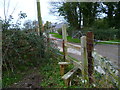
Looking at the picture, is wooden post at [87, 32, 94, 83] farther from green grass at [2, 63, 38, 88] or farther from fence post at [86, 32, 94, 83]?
green grass at [2, 63, 38, 88]

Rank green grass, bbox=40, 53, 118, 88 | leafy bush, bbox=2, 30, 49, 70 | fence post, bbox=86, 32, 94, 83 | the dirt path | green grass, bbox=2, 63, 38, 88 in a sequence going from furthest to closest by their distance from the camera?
leafy bush, bbox=2, 30, 49, 70 < green grass, bbox=2, 63, 38, 88 < the dirt path < fence post, bbox=86, 32, 94, 83 < green grass, bbox=40, 53, 118, 88

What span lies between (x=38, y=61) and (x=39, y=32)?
45.0 inches

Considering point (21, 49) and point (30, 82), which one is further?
point (21, 49)

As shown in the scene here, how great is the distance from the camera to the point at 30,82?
9.32ft

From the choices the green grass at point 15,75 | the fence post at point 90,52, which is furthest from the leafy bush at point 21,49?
the fence post at point 90,52

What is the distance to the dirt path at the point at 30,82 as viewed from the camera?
8.75 ft

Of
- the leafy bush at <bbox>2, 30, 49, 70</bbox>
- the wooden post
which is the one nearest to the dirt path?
the leafy bush at <bbox>2, 30, 49, 70</bbox>

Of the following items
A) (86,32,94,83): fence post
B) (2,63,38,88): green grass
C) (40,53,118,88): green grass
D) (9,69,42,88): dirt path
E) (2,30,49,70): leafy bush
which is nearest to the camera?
(40,53,118,88): green grass

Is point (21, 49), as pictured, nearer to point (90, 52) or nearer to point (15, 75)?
point (15, 75)

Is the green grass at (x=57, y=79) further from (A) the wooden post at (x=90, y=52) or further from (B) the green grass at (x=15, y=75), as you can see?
(B) the green grass at (x=15, y=75)

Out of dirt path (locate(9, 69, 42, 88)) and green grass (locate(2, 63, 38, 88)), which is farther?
green grass (locate(2, 63, 38, 88))

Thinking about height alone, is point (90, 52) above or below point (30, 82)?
above

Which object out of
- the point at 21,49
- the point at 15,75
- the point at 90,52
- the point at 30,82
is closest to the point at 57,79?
the point at 30,82

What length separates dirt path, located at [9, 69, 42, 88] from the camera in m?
2.67
